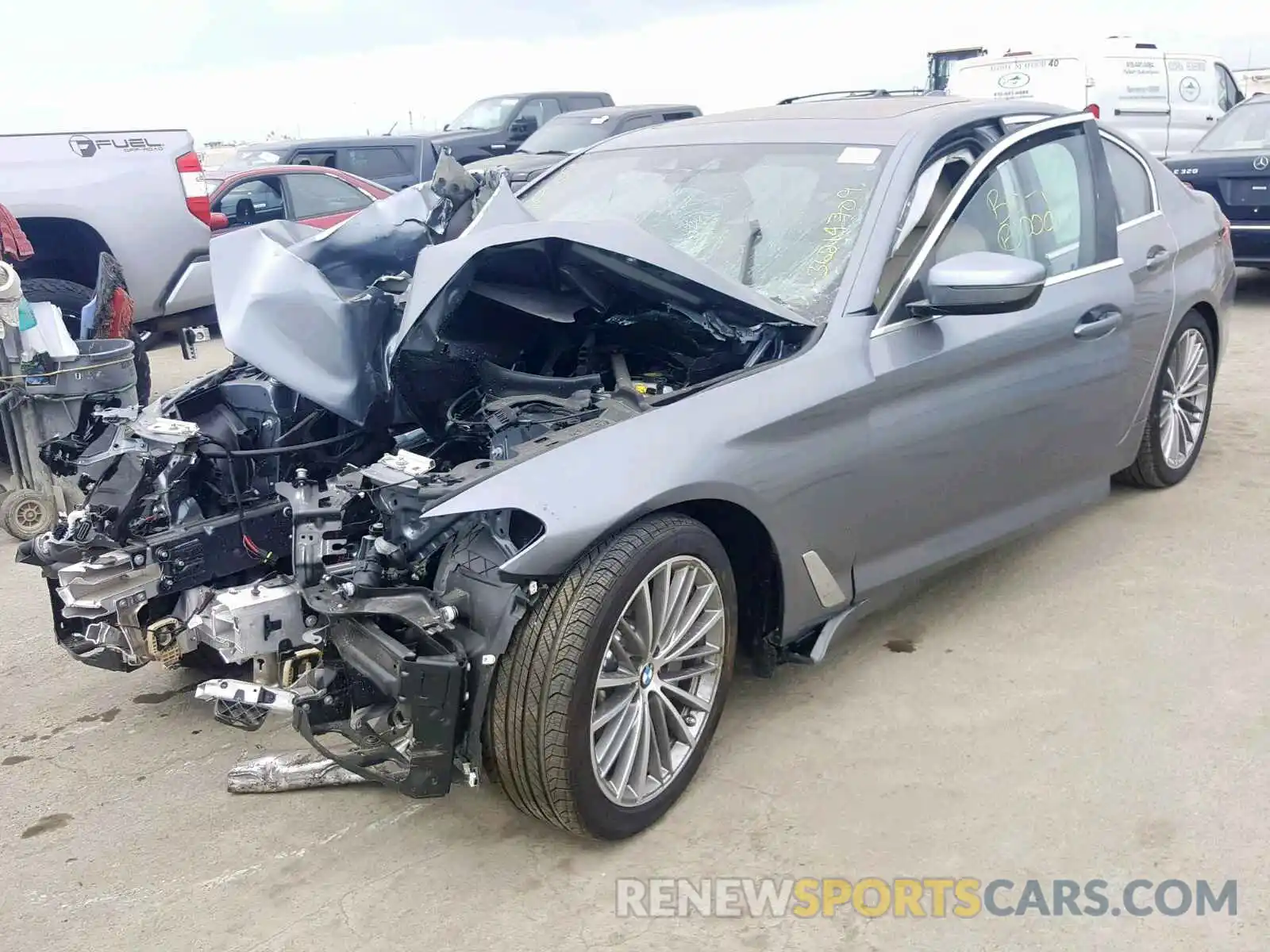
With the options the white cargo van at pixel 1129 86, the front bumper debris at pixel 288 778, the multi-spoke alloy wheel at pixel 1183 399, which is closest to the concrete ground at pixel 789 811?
the front bumper debris at pixel 288 778

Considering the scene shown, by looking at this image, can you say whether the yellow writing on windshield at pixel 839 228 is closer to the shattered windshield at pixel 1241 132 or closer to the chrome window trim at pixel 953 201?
the chrome window trim at pixel 953 201

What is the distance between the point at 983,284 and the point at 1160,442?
226 cm

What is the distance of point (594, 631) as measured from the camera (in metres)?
2.53

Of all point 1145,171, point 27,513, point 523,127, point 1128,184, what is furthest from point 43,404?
point 523,127

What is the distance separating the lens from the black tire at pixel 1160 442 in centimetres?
467

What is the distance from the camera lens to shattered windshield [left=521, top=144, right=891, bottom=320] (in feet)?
10.9

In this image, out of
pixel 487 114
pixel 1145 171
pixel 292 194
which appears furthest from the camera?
pixel 487 114

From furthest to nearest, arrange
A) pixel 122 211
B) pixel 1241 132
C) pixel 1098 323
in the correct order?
pixel 1241 132 → pixel 122 211 → pixel 1098 323

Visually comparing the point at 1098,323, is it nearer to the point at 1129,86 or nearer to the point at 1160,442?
the point at 1160,442

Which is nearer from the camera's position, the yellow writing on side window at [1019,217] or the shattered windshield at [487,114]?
the yellow writing on side window at [1019,217]

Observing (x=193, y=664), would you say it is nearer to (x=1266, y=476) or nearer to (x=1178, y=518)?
(x=1178, y=518)

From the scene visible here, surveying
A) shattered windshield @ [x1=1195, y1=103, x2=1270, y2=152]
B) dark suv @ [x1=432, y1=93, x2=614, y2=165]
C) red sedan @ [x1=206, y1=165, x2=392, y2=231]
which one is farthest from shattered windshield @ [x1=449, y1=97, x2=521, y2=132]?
shattered windshield @ [x1=1195, y1=103, x2=1270, y2=152]

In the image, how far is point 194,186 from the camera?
771cm

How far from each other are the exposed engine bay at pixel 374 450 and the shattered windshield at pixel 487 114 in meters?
13.8
